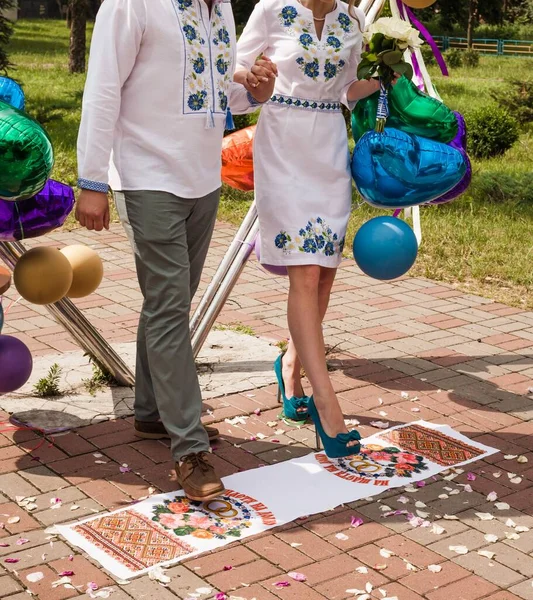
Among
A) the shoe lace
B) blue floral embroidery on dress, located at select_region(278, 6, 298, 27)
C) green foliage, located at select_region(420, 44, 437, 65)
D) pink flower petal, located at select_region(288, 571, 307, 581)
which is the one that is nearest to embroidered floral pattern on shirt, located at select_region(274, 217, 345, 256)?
blue floral embroidery on dress, located at select_region(278, 6, 298, 27)

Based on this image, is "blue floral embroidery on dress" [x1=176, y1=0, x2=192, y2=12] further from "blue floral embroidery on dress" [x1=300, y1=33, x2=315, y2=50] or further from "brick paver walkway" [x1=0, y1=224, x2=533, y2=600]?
"brick paver walkway" [x1=0, y1=224, x2=533, y2=600]

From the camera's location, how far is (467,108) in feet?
63.0

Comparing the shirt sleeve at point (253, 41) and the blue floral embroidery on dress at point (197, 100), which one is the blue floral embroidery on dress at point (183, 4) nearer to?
the blue floral embroidery on dress at point (197, 100)

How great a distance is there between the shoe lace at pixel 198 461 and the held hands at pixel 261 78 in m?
1.38

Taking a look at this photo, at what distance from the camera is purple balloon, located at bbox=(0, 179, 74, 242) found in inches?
147

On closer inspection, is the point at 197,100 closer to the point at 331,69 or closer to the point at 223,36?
the point at 223,36

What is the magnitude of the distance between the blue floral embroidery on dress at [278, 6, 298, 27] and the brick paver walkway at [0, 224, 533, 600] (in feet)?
5.54

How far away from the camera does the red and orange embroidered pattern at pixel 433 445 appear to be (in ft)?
13.4

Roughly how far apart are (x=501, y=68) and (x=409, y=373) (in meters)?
27.9

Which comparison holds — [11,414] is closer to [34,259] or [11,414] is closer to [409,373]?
[34,259]

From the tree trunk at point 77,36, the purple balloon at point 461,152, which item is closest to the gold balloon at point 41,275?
the purple balloon at point 461,152

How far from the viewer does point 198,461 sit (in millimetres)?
3611

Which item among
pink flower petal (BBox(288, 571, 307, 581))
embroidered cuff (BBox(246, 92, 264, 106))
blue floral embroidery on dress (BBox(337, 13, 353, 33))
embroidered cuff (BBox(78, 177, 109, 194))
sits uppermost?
blue floral embroidery on dress (BBox(337, 13, 353, 33))

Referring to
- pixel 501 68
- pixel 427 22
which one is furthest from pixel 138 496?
pixel 427 22
